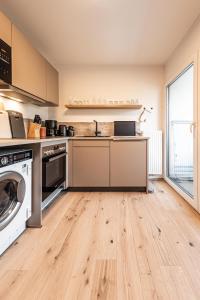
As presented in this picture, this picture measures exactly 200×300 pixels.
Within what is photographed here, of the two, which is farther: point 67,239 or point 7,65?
point 7,65

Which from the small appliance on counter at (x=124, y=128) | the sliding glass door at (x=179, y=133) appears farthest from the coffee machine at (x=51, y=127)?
the sliding glass door at (x=179, y=133)

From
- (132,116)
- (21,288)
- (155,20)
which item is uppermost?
(155,20)

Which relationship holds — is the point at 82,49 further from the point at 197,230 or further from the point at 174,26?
the point at 197,230

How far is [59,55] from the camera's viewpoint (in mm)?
3742

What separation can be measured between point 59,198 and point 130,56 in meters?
2.53

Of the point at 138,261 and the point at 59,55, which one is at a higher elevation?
the point at 59,55

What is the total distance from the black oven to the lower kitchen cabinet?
9.0 inches

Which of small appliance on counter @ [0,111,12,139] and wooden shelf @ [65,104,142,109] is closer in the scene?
small appliance on counter @ [0,111,12,139]

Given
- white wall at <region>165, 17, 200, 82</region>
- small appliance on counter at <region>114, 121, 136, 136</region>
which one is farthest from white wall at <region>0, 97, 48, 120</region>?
white wall at <region>165, 17, 200, 82</region>

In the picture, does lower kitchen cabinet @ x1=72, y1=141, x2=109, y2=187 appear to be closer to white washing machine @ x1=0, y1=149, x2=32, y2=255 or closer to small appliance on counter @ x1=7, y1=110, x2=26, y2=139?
small appliance on counter @ x1=7, y1=110, x2=26, y2=139

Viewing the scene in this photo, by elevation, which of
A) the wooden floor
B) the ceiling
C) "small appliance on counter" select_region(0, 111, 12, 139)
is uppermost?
the ceiling

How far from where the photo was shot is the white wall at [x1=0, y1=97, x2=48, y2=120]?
9.29ft

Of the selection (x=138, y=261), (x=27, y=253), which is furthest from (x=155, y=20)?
(x=27, y=253)

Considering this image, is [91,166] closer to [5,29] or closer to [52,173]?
[52,173]
